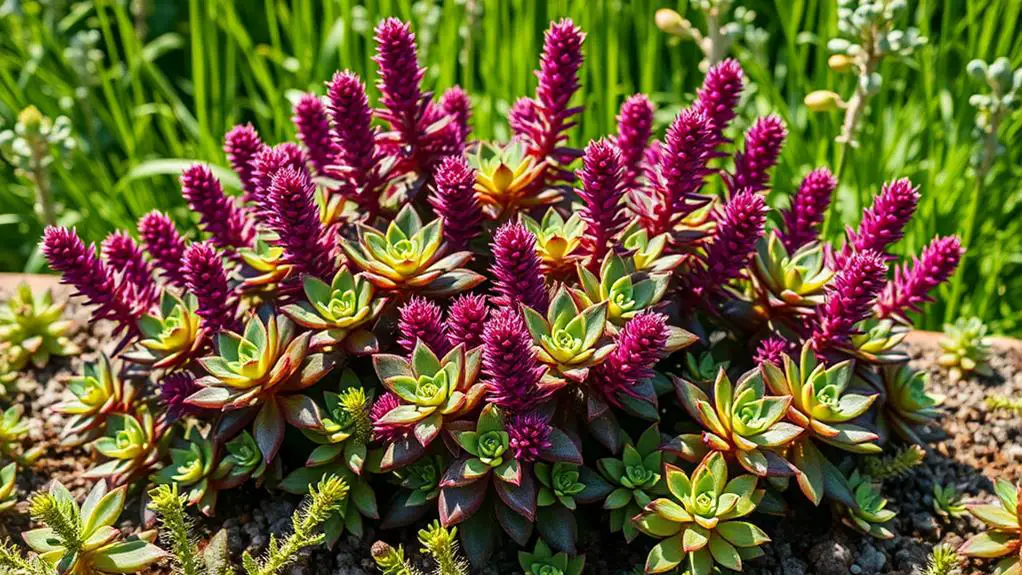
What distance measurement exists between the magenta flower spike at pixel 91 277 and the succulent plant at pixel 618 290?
0.94 m

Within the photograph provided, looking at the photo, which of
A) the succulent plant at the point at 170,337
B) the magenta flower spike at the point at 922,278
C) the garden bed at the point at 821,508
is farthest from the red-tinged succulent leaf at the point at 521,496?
the magenta flower spike at the point at 922,278

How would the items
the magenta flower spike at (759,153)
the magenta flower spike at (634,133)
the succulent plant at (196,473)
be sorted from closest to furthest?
the succulent plant at (196,473) → the magenta flower spike at (759,153) → the magenta flower spike at (634,133)

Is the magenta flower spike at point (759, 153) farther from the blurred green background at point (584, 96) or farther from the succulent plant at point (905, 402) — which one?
the blurred green background at point (584, 96)

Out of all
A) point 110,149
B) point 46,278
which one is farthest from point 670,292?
point 110,149

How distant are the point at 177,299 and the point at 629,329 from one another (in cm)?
98

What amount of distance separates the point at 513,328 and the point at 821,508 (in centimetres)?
93

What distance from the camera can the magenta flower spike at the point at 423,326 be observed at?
1.77 metres

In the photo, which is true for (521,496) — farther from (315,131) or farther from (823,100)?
(823,100)

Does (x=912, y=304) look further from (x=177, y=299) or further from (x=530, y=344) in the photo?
(x=177, y=299)

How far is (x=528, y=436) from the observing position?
1708mm

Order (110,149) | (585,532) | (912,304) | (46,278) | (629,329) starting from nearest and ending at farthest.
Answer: (629,329) < (585,532) < (912,304) < (46,278) < (110,149)

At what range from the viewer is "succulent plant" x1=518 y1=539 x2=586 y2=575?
5.94ft

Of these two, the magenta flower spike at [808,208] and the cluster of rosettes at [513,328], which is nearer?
the cluster of rosettes at [513,328]

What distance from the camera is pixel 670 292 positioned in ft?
6.79
